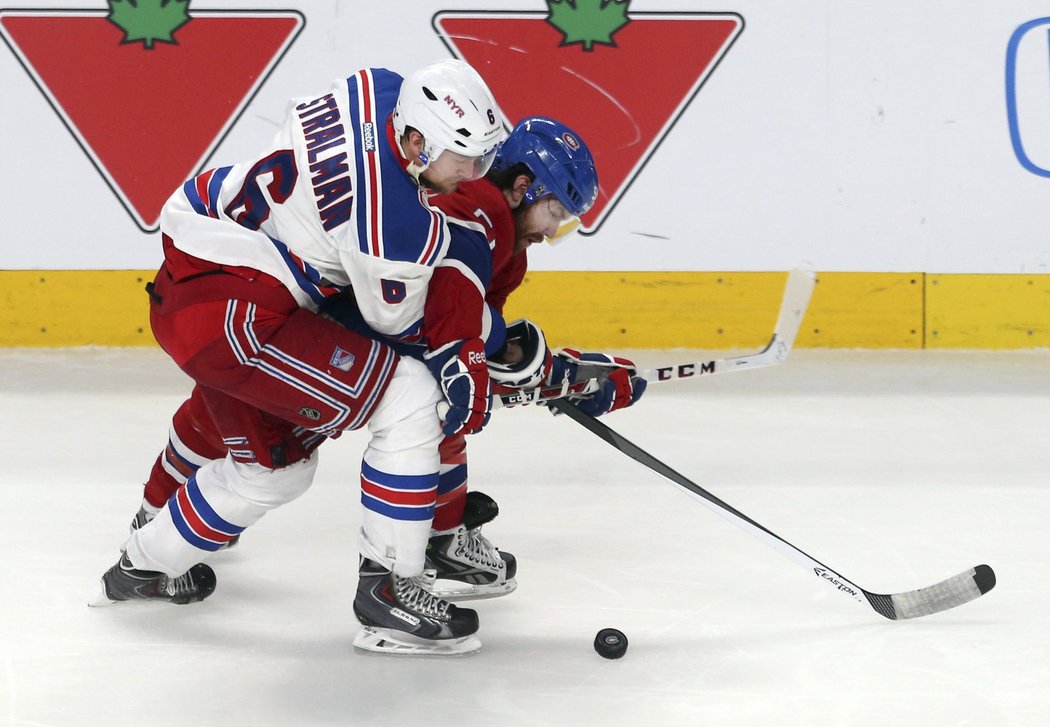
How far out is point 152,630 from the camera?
2.24m

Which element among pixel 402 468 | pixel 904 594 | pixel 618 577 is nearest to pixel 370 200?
pixel 402 468

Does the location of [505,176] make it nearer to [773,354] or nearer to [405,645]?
[773,354]

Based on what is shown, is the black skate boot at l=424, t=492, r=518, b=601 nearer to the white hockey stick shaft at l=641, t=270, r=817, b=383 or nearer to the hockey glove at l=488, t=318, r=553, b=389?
the hockey glove at l=488, t=318, r=553, b=389

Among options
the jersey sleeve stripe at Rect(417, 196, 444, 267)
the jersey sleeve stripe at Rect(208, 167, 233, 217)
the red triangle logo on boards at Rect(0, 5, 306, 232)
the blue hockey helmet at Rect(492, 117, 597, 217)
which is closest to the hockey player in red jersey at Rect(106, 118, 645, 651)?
the blue hockey helmet at Rect(492, 117, 597, 217)

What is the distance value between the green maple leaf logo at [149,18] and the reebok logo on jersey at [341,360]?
280cm

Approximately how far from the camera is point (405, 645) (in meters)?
2.16

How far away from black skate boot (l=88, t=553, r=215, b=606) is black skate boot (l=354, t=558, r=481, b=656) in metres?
0.36

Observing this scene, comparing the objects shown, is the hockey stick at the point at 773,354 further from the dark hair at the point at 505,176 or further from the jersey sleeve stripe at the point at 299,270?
the jersey sleeve stripe at the point at 299,270

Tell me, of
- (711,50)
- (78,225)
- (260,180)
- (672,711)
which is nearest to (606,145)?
(711,50)

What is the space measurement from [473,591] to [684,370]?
1.93 feet

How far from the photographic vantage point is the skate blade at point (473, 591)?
243cm

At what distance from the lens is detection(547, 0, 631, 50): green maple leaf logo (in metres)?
4.50

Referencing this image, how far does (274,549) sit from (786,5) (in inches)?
109

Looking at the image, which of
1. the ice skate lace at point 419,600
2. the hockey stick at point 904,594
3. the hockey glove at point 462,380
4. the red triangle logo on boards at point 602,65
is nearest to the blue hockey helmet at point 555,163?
the hockey glove at point 462,380
